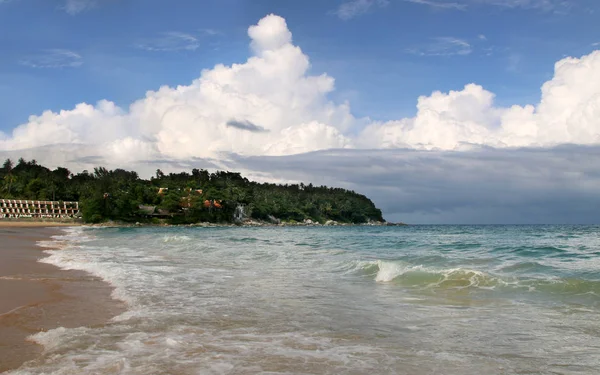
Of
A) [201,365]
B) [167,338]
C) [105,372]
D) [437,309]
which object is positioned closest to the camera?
[105,372]

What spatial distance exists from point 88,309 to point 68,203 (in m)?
131

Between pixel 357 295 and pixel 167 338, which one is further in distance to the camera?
pixel 357 295

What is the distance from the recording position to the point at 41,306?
834 centimetres

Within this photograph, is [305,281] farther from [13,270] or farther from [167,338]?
[13,270]

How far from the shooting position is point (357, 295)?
10836 mm

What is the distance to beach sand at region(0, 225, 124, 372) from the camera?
5676 mm

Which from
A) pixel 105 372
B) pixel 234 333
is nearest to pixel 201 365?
pixel 105 372

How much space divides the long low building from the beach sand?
11014 centimetres

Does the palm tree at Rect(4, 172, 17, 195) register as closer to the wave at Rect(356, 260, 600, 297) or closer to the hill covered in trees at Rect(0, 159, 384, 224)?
the hill covered in trees at Rect(0, 159, 384, 224)

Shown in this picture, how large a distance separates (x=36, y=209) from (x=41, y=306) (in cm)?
12578

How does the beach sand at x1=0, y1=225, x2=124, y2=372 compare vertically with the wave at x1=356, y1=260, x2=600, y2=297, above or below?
above

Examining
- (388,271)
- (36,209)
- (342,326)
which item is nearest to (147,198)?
(36,209)

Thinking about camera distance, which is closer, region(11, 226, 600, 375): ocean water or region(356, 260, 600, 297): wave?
region(11, 226, 600, 375): ocean water

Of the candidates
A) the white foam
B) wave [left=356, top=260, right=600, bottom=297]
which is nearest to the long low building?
the white foam
